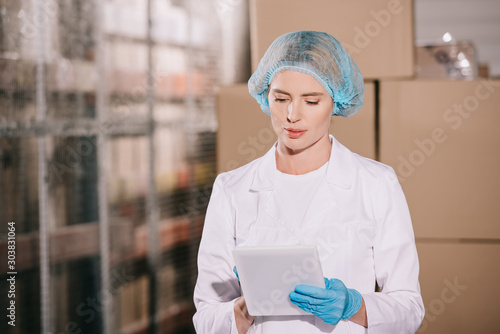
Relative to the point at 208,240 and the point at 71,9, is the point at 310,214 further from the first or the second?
the point at 71,9

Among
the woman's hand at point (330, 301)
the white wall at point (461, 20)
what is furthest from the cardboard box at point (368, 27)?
the white wall at point (461, 20)

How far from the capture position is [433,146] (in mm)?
1599

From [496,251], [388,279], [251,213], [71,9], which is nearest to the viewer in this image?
[388,279]

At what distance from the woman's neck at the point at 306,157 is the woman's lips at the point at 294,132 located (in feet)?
0.23

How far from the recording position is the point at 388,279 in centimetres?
129

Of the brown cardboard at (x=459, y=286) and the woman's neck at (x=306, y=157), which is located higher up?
the woman's neck at (x=306, y=157)

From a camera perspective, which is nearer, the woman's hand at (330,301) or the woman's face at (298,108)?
the woman's hand at (330,301)

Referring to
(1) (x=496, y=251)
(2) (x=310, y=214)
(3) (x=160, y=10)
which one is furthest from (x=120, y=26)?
(1) (x=496, y=251)

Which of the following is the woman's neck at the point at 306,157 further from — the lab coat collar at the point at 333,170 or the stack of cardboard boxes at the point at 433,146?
the stack of cardboard boxes at the point at 433,146

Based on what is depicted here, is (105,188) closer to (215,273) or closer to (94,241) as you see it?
(94,241)

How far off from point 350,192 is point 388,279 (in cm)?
24

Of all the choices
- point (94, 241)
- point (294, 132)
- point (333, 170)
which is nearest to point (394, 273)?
point (333, 170)

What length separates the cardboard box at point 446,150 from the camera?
1.58 metres

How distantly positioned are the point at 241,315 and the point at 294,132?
480mm
